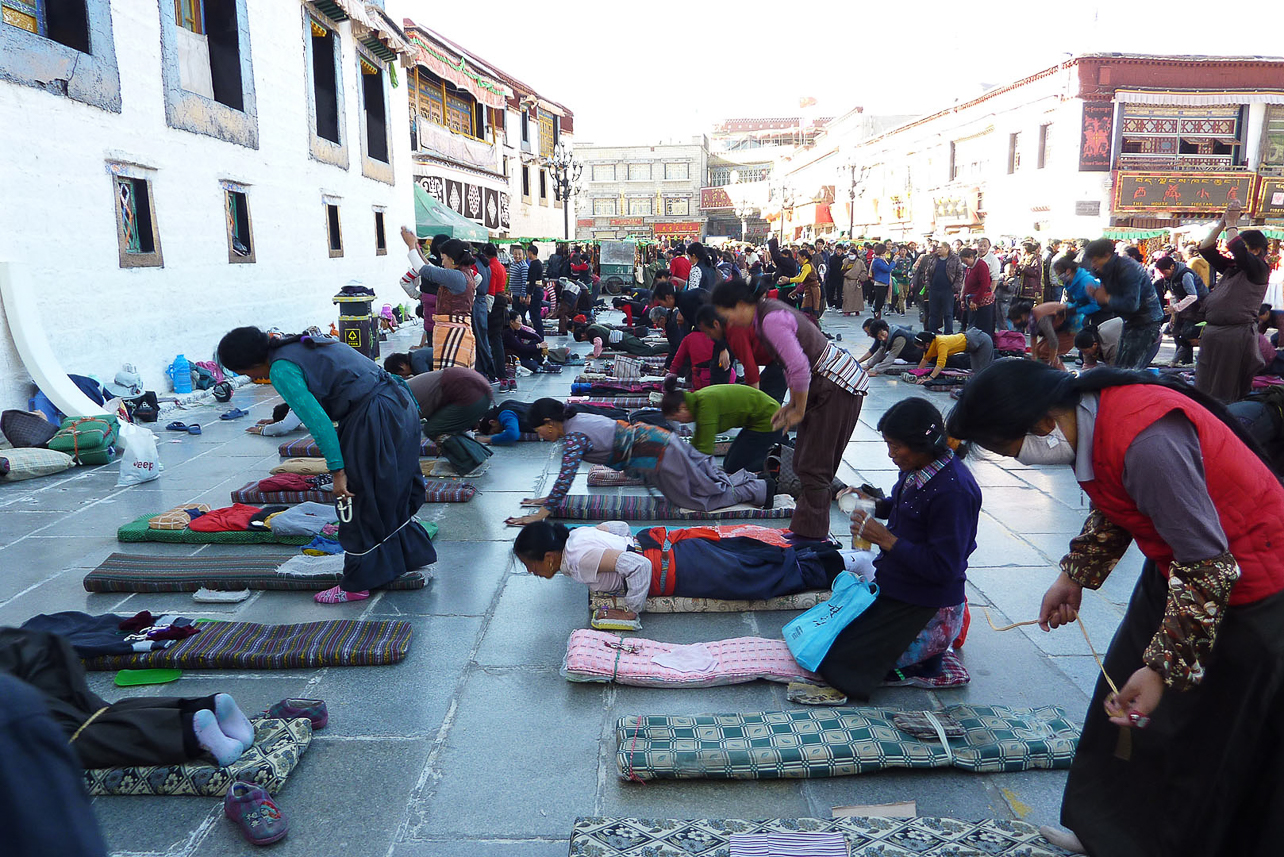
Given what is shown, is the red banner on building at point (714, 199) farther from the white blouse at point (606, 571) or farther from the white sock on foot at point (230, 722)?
the white sock on foot at point (230, 722)

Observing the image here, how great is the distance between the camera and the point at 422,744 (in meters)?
2.94

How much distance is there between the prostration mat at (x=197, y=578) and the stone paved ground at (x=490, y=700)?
7cm

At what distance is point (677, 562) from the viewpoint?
3945mm

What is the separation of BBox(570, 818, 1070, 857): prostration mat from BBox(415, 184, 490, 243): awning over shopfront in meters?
18.1

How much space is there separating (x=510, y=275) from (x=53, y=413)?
7166mm

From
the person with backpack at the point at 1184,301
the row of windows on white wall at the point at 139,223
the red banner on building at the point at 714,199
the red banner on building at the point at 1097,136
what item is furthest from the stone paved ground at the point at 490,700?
the red banner on building at the point at 714,199

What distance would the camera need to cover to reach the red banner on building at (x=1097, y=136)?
2275 cm

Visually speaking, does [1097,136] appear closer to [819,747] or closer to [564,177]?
[564,177]

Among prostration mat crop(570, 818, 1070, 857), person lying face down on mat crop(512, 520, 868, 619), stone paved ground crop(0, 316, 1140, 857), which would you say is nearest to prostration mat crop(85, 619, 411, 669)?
stone paved ground crop(0, 316, 1140, 857)

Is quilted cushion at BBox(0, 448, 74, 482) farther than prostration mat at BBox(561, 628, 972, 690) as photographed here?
Yes

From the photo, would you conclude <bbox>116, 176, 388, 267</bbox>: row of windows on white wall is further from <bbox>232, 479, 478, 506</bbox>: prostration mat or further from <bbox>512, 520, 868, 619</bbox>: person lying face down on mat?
<bbox>512, 520, 868, 619</bbox>: person lying face down on mat

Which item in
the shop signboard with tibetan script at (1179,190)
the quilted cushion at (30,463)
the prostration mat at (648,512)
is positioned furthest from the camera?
the shop signboard with tibetan script at (1179,190)

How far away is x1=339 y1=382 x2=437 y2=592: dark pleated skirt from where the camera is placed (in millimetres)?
4008

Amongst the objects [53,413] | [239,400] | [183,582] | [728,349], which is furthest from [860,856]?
[239,400]
